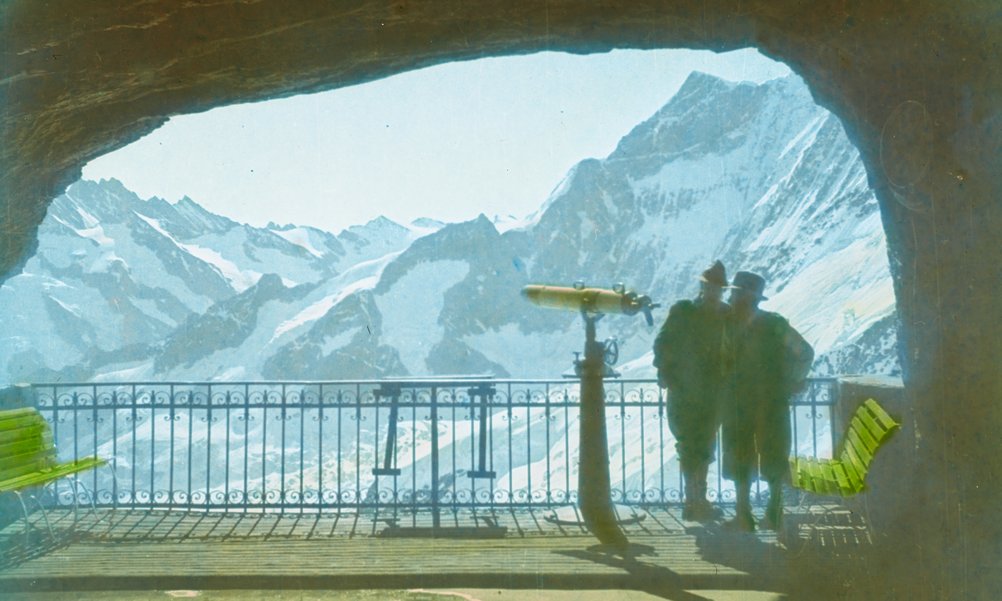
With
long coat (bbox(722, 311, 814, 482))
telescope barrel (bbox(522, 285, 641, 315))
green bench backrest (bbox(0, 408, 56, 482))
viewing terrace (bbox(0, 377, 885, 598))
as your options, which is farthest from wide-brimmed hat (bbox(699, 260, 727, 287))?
green bench backrest (bbox(0, 408, 56, 482))

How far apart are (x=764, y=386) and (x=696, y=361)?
0.47m

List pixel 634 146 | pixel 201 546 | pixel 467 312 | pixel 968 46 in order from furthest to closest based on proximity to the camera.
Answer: pixel 467 312 → pixel 634 146 → pixel 201 546 → pixel 968 46

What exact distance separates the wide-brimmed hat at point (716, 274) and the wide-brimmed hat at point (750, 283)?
0.06 m

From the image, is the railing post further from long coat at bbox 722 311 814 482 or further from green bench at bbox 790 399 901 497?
green bench at bbox 790 399 901 497

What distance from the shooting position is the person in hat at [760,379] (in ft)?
15.3

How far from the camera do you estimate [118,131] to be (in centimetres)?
522

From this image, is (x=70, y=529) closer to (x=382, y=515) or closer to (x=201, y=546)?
(x=201, y=546)

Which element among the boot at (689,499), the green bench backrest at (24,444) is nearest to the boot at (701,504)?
the boot at (689,499)

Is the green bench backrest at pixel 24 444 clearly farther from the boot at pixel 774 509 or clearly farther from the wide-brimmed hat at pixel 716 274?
the boot at pixel 774 509

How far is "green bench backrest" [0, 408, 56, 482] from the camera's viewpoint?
211 inches

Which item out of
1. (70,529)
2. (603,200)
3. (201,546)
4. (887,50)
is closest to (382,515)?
(201,546)

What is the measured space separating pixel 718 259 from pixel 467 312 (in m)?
4.52

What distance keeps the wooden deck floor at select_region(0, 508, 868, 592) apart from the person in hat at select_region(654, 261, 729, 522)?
0.78m

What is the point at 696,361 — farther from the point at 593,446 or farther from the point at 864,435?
the point at 864,435
